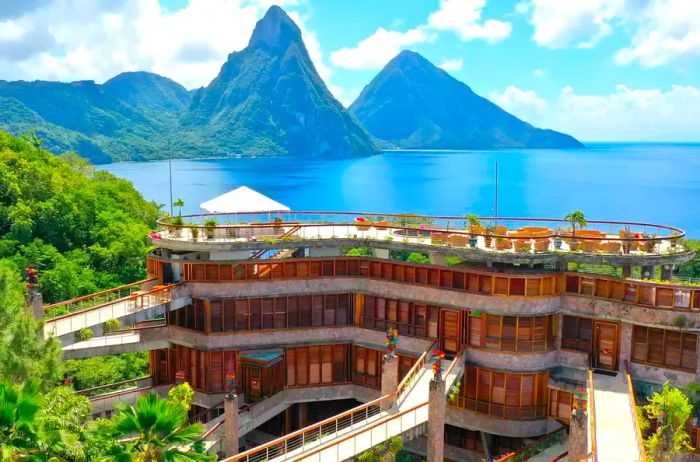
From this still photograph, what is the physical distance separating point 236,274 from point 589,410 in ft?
62.4

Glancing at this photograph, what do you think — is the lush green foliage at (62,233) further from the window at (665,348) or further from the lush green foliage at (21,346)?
the window at (665,348)

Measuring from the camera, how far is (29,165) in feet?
219

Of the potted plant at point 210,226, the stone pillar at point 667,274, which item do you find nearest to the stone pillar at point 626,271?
the stone pillar at point 667,274

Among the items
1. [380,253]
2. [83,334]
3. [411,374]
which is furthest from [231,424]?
[380,253]

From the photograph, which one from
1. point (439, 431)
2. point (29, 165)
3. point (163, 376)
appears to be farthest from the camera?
point (29, 165)

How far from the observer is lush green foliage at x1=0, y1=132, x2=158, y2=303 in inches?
2146

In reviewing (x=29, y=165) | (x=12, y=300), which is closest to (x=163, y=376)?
(x=12, y=300)

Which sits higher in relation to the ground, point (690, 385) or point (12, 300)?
point (12, 300)

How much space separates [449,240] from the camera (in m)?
32.2

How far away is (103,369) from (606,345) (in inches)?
1237

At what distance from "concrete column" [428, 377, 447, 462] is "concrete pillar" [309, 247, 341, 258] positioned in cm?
1123

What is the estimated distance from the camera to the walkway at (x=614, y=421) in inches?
877

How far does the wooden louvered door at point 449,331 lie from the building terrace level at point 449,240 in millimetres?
3220

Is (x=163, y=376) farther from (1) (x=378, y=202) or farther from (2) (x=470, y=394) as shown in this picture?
(1) (x=378, y=202)
